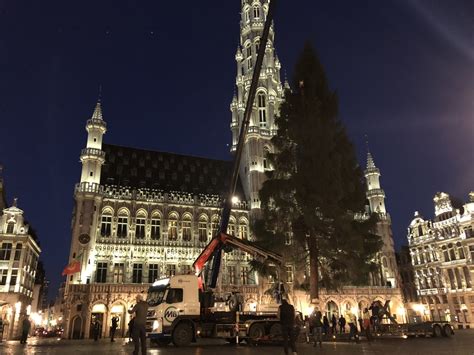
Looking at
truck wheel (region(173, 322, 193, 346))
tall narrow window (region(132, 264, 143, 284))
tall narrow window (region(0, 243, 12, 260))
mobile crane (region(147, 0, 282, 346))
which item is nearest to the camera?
truck wheel (region(173, 322, 193, 346))

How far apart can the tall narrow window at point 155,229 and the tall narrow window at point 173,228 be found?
3.74 ft

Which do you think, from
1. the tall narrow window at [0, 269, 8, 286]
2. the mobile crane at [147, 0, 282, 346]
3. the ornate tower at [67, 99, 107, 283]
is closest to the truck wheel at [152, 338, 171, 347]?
the mobile crane at [147, 0, 282, 346]

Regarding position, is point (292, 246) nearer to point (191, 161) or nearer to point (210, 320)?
point (210, 320)

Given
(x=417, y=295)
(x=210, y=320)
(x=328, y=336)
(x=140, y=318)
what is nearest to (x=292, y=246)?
(x=328, y=336)

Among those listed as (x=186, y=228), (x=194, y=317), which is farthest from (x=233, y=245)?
(x=186, y=228)

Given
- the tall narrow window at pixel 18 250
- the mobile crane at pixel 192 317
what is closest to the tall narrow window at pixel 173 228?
the tall narrow window at pixel 18 250

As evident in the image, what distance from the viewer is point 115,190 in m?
43.6

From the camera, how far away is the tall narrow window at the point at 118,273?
1578 inches

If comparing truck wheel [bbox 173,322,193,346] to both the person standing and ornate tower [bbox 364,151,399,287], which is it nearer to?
the person standing

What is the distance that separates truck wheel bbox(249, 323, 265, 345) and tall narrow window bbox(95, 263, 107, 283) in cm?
2529

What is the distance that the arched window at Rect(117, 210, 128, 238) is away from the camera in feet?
139

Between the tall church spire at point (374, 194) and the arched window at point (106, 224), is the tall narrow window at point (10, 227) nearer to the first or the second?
the arched window at point (106, 224)

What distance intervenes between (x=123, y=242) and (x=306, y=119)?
2597 cm

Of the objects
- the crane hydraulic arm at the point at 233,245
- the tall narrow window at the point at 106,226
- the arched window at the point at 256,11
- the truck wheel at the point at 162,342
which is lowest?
the truck wheel at the point at 162,342
